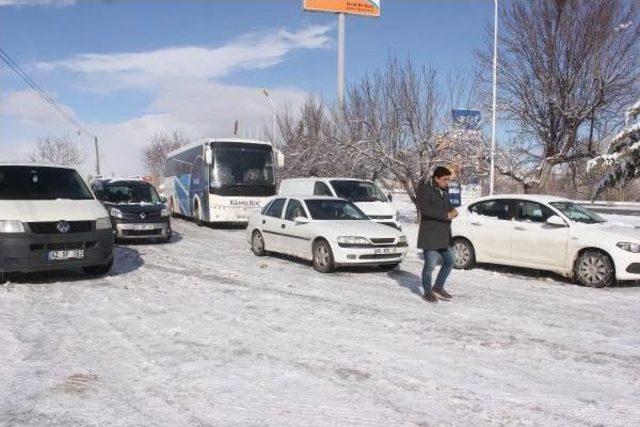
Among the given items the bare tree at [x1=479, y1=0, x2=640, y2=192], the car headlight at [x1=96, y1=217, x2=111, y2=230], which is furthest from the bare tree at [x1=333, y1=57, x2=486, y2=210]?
the car headlight at [x1=96, y1=217, x2=111, y2=230]

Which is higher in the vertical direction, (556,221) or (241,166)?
(241,166)

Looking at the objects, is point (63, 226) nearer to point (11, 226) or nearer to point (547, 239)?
point (11, 226)

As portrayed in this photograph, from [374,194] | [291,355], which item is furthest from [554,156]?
[291,355]

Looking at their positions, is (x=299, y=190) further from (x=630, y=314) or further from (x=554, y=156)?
(x=630, y=314)

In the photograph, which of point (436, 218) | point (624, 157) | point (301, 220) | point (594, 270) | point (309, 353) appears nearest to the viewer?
point (309, 353)

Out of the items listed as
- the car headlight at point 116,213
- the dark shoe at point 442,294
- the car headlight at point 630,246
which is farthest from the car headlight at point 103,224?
the car headlight at point 630,246

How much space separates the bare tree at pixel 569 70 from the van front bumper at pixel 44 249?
15742 millimetres

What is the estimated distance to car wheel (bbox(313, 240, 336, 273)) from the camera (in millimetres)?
10391

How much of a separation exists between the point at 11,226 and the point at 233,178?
11.7 meters

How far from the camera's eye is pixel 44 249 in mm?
8523

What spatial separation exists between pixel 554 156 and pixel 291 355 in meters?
17.0

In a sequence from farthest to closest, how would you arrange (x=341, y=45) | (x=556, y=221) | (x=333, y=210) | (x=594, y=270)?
1. (x=341, y=45)
2. (x=333, y=210)
3. (x=556, y=221)
4. (x=594, y=270)

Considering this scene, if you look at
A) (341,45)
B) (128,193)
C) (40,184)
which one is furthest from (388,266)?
(341,45)

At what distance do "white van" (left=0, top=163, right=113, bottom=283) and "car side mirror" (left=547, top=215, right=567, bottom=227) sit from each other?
7304 millimetres
